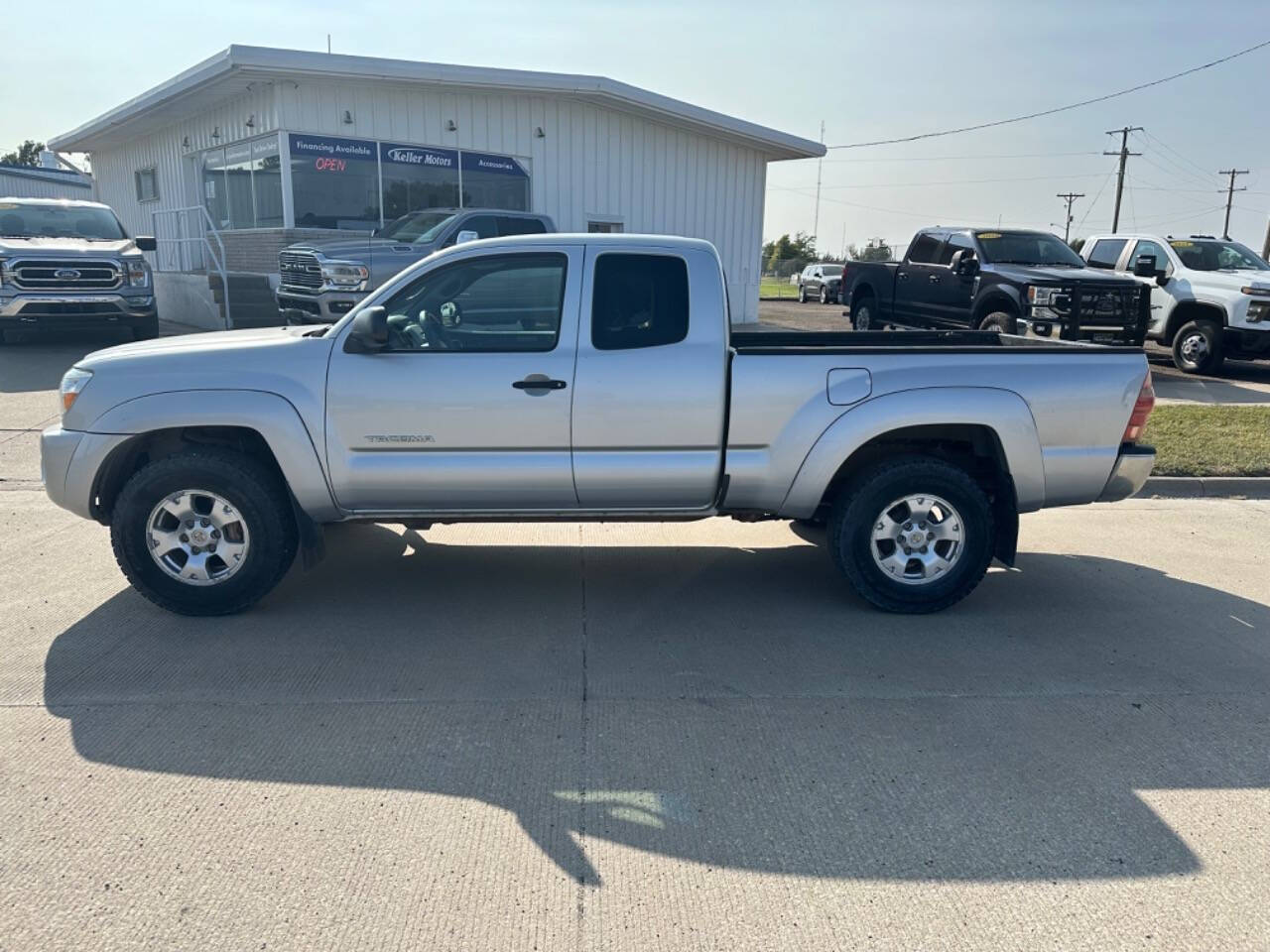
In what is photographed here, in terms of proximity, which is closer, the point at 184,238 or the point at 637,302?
the point at 637,302

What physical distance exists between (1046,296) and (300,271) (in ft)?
33.7

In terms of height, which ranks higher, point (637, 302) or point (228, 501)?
point (637, 302)

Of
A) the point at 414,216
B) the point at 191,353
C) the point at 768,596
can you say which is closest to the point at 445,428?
the point at 191,353

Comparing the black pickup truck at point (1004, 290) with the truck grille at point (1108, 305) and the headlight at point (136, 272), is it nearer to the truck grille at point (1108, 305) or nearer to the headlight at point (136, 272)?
the truck grille at point (1108, 305)

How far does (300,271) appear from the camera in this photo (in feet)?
44.3

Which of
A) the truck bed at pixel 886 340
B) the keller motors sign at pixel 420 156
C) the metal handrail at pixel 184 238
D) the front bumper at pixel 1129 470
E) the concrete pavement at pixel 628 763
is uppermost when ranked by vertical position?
the keller motors sign at pixel 420 156

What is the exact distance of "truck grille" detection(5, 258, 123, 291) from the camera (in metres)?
13.2

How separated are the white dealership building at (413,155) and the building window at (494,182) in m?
0.03

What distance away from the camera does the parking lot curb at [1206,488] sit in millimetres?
8258

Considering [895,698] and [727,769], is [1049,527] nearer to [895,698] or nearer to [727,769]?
[895,698]

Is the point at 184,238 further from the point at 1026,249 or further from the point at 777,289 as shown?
the point at 777,289

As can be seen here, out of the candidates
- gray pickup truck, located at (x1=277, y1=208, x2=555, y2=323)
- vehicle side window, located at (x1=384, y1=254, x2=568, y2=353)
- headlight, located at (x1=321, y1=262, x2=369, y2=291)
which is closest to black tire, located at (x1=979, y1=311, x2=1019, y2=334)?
gray pickup truck, located at (x1=277, y1=208, x2=555, y2=323)

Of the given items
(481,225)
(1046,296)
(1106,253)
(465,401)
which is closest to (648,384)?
(465,401)

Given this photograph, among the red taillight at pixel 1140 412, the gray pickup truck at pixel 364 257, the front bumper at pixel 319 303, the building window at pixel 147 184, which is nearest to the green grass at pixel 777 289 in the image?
the building window at pixel 147 184
